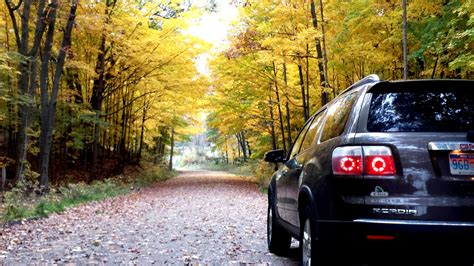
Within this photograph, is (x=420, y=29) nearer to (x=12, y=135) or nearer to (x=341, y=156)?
(x=341, y=156)

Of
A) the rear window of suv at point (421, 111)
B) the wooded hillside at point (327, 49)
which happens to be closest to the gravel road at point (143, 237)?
the rear window of suv at point (421, 111)

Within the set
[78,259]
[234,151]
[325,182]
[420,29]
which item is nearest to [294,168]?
[325,182]

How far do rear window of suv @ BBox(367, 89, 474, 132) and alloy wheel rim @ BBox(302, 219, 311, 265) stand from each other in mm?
1159

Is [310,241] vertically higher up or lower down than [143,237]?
higher up

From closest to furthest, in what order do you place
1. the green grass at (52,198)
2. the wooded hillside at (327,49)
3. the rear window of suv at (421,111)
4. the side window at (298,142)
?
the rear window of suv at (421,111) → the side window at (298,142) → the green grass at (52,198) → the wooded hillside at (327,49)

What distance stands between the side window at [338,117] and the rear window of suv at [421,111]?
31 centimetres

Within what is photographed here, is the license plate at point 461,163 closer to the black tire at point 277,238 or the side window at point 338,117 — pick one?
the side window at point 338,117

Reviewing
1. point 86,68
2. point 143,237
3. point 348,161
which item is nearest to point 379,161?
point 348,161

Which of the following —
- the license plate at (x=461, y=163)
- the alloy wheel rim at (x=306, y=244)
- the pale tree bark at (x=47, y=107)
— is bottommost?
the alloy wheel rim at (x=306, y=244)

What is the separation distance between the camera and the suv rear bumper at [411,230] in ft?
10.5

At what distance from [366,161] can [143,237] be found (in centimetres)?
577

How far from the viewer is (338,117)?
14.1 ft

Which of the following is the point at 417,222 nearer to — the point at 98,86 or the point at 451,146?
the point at 451,146

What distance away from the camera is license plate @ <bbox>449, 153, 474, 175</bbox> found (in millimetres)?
3302
